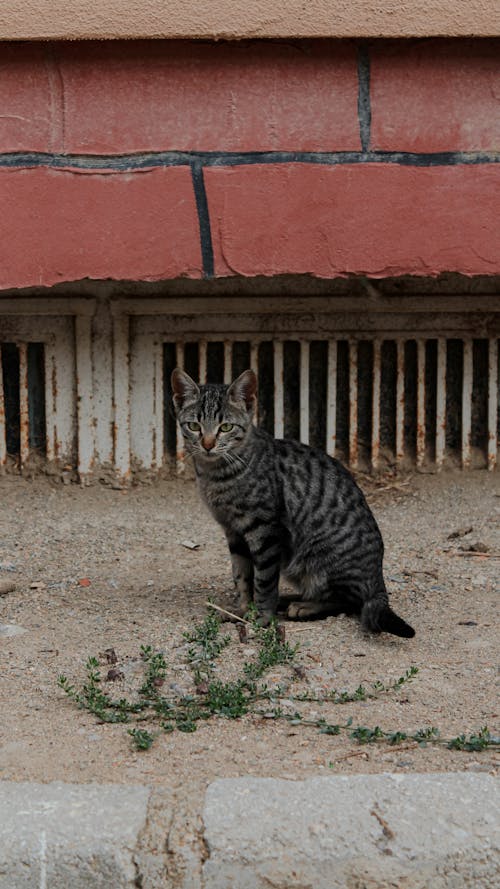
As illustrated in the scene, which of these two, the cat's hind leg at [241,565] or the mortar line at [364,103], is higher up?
the mortar line at [364,103]

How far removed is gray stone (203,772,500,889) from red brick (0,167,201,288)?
253cm

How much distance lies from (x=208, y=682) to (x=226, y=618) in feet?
2.06

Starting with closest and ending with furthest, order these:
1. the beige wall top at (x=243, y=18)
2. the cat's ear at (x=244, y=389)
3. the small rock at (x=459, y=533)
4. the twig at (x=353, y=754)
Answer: the twig at (x=353, y=754)
the cat's ear at (x=244, y=389)
the beige wall top at (x=243, y=18)
the small rock at (x=459, y=533)

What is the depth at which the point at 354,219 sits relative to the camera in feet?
14.1

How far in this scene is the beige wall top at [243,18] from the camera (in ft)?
13.4

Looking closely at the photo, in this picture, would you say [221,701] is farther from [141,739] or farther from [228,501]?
[228,501]

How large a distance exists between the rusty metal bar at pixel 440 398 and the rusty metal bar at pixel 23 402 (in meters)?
1.74

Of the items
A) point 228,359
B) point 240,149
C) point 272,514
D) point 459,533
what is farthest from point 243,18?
point 459,533

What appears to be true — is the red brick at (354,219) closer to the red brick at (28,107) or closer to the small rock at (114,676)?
the red brick at (28,107)

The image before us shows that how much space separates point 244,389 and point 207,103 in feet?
3.96

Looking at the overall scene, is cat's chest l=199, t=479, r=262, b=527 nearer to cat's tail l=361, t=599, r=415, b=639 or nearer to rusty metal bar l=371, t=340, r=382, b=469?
cat's tail l=361, t=599, r=415, b=639

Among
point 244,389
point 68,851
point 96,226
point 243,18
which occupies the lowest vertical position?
point 68,851

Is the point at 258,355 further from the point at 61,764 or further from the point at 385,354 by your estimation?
the point at 61,764

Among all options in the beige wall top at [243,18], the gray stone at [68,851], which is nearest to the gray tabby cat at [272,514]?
the beige wall top at [243,18]
